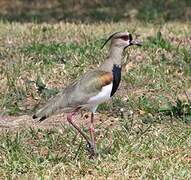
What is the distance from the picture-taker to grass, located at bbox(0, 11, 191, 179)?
5797 mm

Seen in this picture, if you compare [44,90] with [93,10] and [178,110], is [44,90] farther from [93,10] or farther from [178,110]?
[93,10]

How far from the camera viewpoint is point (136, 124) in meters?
7.13

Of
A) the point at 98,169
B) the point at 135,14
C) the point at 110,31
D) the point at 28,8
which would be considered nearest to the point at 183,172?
the point at 98,169

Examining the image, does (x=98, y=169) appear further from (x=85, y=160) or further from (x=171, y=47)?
(x=171, y=47)

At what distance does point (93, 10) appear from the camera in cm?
1683

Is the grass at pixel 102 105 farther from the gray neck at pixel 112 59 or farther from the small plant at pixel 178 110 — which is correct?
the gray neck at pixel 112 59

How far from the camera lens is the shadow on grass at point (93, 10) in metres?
15.3

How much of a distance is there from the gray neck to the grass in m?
0.65

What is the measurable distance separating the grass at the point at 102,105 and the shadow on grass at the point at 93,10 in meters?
3.41

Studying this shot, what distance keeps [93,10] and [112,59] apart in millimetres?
10778

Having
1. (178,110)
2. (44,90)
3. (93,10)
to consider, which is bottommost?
(93,10)

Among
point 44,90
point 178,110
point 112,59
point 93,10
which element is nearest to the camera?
point 112,59

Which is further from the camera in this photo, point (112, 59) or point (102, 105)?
point (102, 105)

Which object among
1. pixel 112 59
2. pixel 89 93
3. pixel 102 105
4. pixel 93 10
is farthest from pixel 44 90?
pixel 93 10
